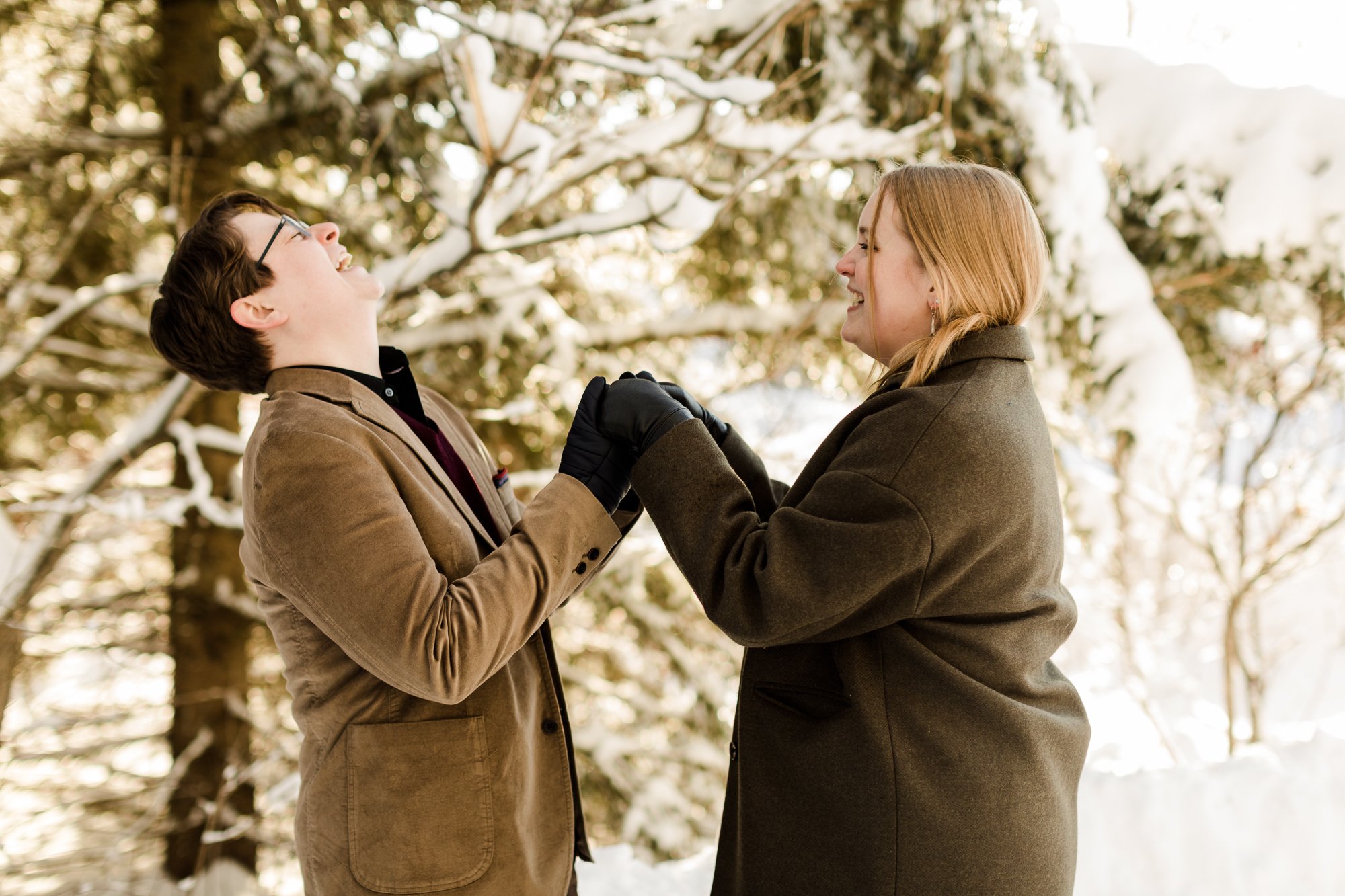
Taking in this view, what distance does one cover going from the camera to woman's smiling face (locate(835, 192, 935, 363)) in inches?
59.0

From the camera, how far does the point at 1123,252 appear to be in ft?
11.5

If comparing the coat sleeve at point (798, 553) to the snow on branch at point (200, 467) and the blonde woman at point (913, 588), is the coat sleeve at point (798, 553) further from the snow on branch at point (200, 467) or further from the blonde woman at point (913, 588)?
the snow on branch at point (200, 467)

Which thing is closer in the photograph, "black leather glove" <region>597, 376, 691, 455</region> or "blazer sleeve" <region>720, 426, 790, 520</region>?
"black leather glove" <region>597, 376, 691, 455</region>

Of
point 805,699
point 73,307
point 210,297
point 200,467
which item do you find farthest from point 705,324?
point 805,699

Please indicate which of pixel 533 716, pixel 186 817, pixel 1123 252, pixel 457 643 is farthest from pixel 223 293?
pixel 186 817

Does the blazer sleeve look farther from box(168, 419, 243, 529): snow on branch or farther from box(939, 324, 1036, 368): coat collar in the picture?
box(168, 419, 243, 529): snow on branch

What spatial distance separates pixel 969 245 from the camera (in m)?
1.46

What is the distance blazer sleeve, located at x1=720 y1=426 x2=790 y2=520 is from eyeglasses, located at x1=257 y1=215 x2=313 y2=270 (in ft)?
2.85

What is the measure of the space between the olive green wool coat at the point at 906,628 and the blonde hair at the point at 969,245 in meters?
0.06

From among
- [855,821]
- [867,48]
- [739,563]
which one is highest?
[867,48]

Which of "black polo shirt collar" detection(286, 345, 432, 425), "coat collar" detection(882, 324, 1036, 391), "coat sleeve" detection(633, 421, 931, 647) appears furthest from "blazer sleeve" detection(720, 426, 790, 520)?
"black polo shirt collar" detection(286, 345, 432, 425)

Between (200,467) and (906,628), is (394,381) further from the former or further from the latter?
(200,467)

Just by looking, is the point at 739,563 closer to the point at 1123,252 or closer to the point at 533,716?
the point at 533,716

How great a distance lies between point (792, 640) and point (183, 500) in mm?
2692
